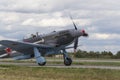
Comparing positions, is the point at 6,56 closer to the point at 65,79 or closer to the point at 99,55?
the point at 65,79

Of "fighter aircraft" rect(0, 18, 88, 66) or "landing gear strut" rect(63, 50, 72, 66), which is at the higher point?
"fighter aircraft" rect(0, 18, 88, 66)

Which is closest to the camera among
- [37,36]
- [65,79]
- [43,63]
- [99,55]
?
[65,79]

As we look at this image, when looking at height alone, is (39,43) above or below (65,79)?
above

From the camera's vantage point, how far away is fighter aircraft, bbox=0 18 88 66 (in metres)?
36.3

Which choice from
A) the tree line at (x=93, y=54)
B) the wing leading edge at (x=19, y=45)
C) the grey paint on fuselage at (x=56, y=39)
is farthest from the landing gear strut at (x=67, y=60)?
the tree line at (x=93, y=54)

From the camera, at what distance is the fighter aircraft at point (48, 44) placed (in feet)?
119

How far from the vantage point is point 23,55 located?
37.8 metres

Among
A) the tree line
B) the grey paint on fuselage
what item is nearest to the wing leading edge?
the grey paint on fuselage

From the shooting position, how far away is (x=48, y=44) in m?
37.2

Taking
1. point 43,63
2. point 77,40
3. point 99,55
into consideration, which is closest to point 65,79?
point 43,63

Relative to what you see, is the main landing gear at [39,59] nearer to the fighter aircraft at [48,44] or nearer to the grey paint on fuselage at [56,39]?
the fighter aircraft at [48,44]

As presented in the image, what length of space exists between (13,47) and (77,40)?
5.96 metres

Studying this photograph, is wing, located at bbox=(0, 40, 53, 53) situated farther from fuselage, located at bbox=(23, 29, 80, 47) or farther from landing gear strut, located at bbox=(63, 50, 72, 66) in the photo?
landing gear strut, located at bbox=(63, 50, 72, 66)

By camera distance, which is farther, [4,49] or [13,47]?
[4,49]
